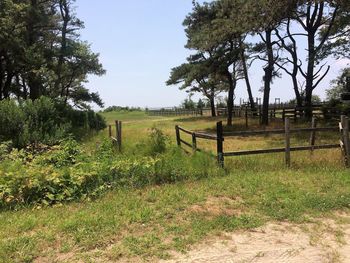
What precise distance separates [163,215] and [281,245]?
1.77 m

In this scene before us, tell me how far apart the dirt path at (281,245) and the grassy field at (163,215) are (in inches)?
8.7

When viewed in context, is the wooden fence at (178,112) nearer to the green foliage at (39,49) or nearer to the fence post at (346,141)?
the green foliage at (39,49)

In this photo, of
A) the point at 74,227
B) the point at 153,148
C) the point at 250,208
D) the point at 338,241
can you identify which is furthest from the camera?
the point at 153,148

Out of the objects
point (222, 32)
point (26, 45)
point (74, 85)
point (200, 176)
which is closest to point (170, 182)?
point (200, 176)

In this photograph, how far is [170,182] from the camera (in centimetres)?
763

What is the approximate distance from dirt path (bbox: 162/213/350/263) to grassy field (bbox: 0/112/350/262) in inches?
8.7

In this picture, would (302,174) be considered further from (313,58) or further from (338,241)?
(313,58)

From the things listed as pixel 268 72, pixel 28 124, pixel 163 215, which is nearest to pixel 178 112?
pixel 268 72

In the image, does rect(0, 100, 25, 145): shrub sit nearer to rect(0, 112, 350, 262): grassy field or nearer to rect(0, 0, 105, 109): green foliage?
rect(0, 112, 350, 262): grassy field

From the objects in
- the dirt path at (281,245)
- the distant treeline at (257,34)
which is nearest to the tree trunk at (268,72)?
the distant treeline at (257,34)

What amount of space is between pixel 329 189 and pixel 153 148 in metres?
4.74

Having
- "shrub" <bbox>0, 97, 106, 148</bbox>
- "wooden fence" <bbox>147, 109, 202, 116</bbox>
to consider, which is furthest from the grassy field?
"wooden fence" <bbox>147, 109, 202, 116</bbox>

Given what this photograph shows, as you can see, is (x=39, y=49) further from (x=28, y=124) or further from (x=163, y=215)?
(x=163, y=215)

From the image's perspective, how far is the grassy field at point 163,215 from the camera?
4496 mm
